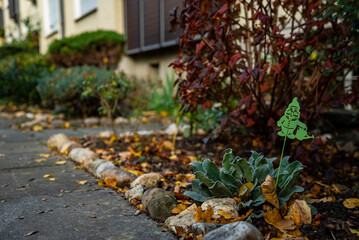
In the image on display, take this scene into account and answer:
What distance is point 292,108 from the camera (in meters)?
1.61

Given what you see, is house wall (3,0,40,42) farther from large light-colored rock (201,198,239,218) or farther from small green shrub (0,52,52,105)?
large light-colored rock (201,198,239,218)

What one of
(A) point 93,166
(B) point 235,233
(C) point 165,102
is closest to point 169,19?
(C) point 165,102

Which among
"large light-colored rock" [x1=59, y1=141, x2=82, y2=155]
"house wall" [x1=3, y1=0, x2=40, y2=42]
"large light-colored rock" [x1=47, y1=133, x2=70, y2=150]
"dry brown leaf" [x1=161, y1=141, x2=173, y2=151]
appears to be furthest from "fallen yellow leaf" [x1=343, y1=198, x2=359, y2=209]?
"house wall" [x1=3, y1=0, x2=40, y2=42]

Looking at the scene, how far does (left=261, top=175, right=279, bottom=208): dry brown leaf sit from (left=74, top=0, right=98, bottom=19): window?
9.60 meters

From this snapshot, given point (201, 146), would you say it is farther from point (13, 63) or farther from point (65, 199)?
point (13, 63)

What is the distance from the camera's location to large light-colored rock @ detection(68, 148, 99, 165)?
2.76 metres

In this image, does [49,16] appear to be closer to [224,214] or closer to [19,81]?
[19,81]

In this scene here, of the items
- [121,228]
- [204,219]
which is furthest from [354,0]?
[121,228]

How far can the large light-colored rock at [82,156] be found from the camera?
2758 mm

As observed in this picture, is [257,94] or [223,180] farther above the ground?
[257,94]

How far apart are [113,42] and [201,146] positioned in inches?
206

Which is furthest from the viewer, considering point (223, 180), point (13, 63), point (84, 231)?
point (13, 63)

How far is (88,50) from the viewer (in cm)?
755

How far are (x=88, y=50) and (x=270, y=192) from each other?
668cm
